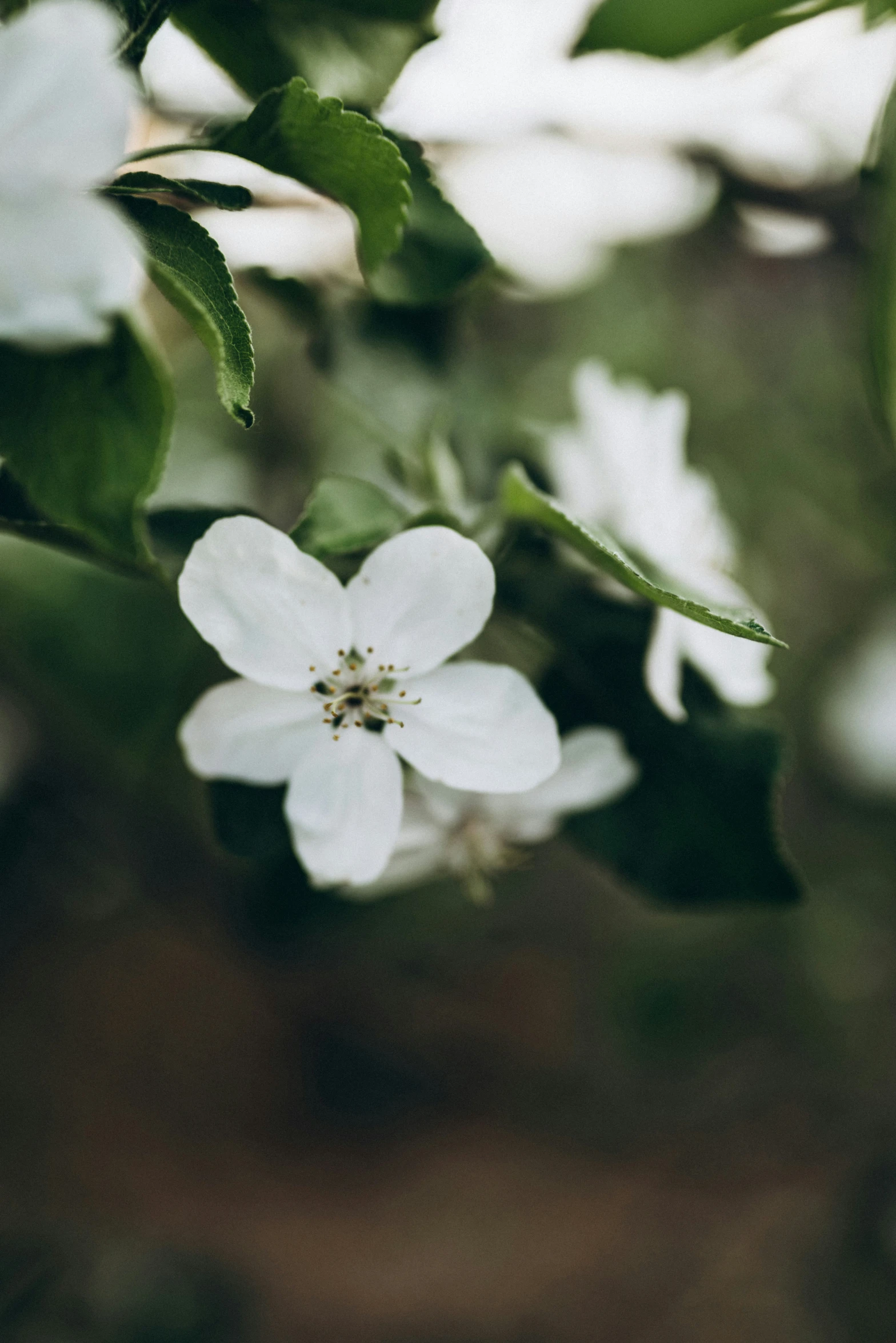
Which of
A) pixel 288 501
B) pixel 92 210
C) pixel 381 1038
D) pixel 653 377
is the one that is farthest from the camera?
pixel 381 1038

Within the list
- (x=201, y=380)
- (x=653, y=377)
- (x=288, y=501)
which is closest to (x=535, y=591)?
(x=288, y=501)

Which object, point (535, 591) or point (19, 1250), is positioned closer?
point (535, 591)

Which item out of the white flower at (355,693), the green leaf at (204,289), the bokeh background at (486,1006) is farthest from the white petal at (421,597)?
the bokeh background at (486,1006)

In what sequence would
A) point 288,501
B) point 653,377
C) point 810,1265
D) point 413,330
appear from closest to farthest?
point 413,330 < point 288,501 < point 653,377 < point 810,1265

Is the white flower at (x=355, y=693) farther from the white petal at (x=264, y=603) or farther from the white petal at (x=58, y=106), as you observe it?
the white petal at (x=58, y=106)

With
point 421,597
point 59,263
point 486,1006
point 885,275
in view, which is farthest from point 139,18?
point 486,1006

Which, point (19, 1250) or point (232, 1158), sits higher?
point (19, 1250)

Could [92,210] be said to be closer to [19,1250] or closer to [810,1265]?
[19,1250]

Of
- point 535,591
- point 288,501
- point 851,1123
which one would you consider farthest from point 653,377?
point 851,1123

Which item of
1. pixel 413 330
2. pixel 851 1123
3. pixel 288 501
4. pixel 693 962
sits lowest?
pixel 851 1123
